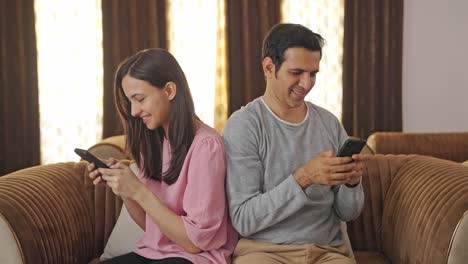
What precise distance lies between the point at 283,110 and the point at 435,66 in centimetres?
317

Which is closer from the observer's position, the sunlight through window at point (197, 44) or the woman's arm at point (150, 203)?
the woman's arm at point (150, 203)

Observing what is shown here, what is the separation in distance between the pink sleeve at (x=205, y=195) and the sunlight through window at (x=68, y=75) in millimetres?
2903

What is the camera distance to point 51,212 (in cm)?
177

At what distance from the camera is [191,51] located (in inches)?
174

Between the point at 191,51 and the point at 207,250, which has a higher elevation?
the point at 191,51

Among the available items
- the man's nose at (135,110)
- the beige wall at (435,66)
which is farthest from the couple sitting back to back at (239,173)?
the beige wall at (435,66)

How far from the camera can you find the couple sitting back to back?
1587mm

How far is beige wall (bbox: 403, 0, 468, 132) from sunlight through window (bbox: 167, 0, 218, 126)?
5.07ft

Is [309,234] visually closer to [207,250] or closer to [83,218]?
[207,250]

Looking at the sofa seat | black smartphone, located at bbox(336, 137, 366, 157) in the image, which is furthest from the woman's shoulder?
the sofa seat

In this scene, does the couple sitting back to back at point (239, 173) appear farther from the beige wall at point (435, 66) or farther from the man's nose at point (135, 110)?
the beige wall at point (435, 66)

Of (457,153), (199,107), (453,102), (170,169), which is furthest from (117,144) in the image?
(453,102)

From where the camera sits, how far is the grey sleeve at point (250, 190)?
1.58 m

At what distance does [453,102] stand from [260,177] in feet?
11.1
